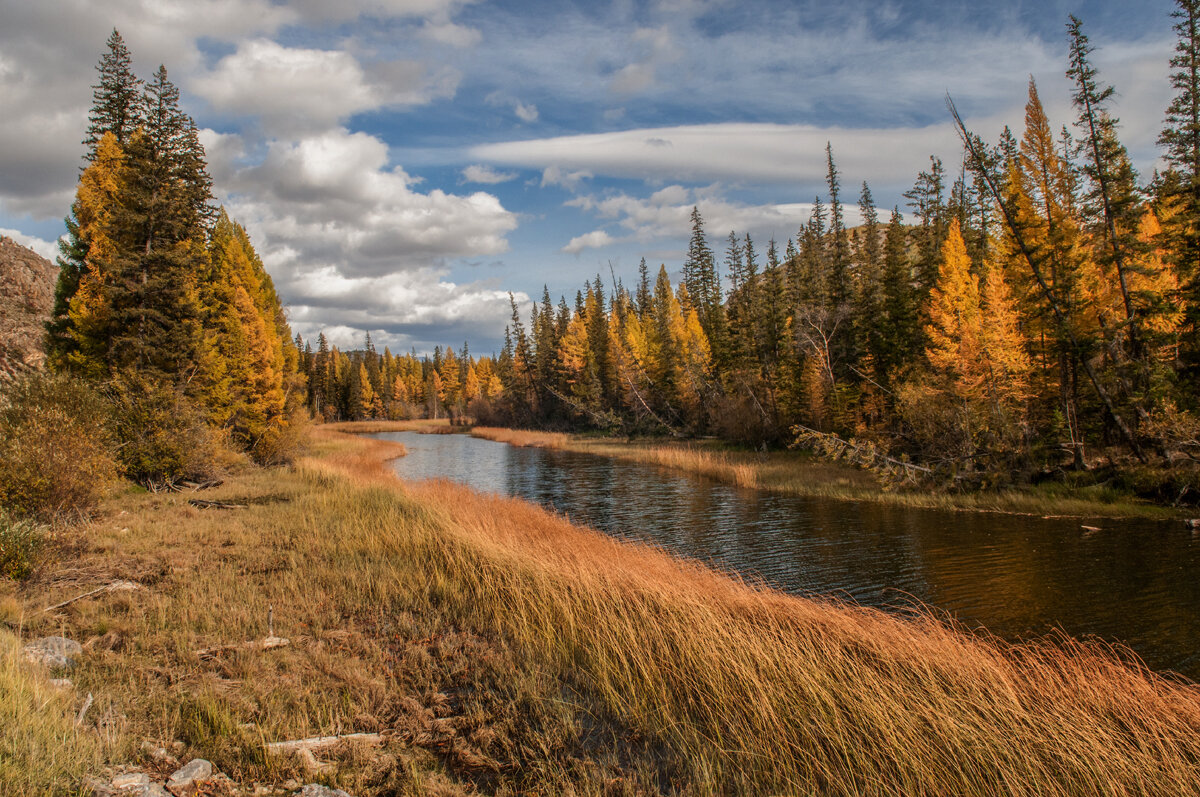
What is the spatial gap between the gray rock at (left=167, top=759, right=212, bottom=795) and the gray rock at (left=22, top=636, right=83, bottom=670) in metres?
2.63

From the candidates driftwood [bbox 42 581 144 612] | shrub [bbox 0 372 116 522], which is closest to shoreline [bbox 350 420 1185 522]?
driftwood [bbox 42 581 144 612]

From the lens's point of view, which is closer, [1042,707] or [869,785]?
[869,785]

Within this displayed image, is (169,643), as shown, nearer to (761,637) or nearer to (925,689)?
(761,637)

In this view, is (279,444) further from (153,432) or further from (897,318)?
(897,318)

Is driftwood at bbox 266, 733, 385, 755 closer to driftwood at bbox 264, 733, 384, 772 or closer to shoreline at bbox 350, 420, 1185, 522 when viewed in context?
driftwood at bbox 264, 733, 384, 772

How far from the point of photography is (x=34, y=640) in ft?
21.3

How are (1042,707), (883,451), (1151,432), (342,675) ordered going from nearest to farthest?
(1042,707) → (342,675) → (1151,432) → (883,451)

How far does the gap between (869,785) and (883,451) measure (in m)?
26.1

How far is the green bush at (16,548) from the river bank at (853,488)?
2507 centimetres

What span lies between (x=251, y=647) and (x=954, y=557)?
1679 centimetres

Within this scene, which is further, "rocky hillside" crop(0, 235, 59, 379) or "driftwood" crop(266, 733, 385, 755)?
"rocky hillside" crop(0, 235, 59, 379)

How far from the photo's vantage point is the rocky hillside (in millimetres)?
32562

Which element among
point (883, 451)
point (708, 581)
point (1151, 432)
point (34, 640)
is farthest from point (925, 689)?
point (883, 451)

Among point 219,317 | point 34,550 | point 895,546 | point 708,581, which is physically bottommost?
point 895,546
